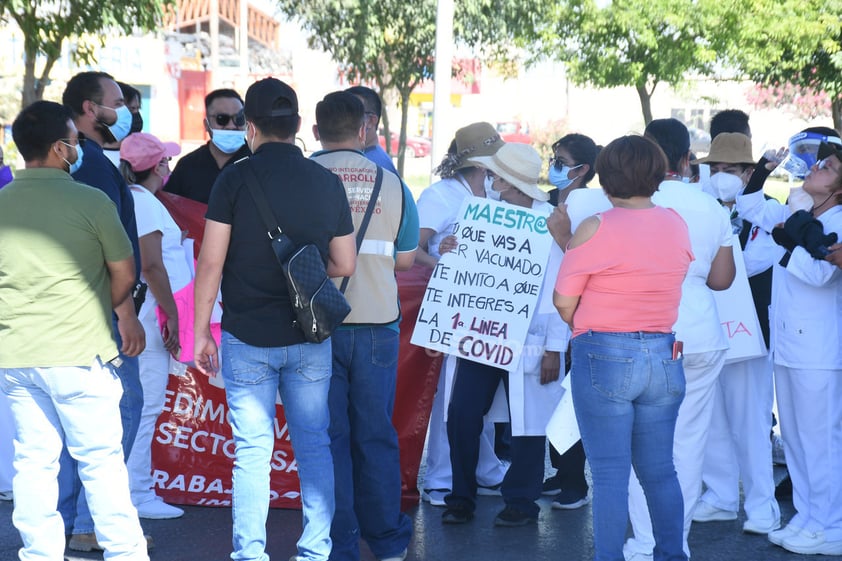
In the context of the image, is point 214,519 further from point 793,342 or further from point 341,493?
point 793,342

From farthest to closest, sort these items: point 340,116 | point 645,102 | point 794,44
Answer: point 645,102 < point 794,44 < point 340,116

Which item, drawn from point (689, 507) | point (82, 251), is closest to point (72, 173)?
point (82, 251)

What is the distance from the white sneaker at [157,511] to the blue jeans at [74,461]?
1.60 ft

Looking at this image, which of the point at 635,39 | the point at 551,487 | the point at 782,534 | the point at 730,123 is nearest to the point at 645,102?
the point at 635,39

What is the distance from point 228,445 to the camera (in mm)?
5391

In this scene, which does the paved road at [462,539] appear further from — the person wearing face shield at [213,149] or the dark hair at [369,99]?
the dark hair at [369,99]

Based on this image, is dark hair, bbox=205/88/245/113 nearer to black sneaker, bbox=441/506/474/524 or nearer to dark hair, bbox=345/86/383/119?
dark hair, bbox=345/86/383/119

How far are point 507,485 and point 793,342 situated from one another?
60.1 inches

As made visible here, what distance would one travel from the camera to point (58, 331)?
3.78m

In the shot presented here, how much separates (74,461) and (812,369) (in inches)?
129

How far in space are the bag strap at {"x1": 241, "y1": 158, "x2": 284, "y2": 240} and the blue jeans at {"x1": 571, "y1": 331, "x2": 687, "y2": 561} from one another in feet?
3.95

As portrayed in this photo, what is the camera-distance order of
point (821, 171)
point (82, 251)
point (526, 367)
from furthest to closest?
point (526, 367) → point (821, 171) → point (82, 251)

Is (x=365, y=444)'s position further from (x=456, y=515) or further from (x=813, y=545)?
(x=813, y=545)

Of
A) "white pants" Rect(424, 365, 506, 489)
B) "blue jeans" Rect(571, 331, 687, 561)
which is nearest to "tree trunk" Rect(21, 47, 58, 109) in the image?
"white pants" Rect(424, 365, 506, 489)
